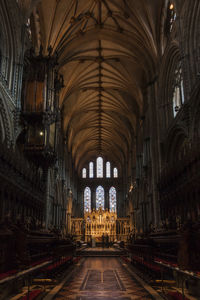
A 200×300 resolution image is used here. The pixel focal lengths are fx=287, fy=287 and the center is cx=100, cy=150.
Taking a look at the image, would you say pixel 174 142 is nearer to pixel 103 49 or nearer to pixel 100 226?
pixel 103 49

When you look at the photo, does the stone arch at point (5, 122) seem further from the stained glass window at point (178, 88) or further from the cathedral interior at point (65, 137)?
the stained glass window at point (178, 88)

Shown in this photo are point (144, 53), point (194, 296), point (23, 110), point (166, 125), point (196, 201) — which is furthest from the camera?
point (144, 53)

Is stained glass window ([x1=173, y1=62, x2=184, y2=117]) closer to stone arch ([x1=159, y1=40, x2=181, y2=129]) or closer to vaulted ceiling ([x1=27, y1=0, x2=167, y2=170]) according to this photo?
stone arch ([x1=159, y1=40, x2=181, y2=129])

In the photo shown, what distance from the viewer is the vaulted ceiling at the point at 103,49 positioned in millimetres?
21016

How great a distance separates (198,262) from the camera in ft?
20.5

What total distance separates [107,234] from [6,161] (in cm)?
2311

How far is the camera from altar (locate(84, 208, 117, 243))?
33500mm

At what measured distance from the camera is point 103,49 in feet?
85.8

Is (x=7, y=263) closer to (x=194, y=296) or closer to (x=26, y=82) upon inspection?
(x=194, y=296)

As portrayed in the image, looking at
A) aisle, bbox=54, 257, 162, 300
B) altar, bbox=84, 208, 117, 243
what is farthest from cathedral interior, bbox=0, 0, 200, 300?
altar, bbox=84, 208, 117, 243

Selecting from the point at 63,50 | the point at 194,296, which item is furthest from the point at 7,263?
the point at 63,50

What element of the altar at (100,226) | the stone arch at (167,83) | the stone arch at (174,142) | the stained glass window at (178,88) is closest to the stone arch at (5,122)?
the stone arch at (174,142)

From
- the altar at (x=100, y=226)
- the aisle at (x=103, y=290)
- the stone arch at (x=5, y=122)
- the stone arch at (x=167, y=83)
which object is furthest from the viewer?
the altar at (x=100, y=226)

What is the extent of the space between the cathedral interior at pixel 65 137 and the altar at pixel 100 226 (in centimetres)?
50
